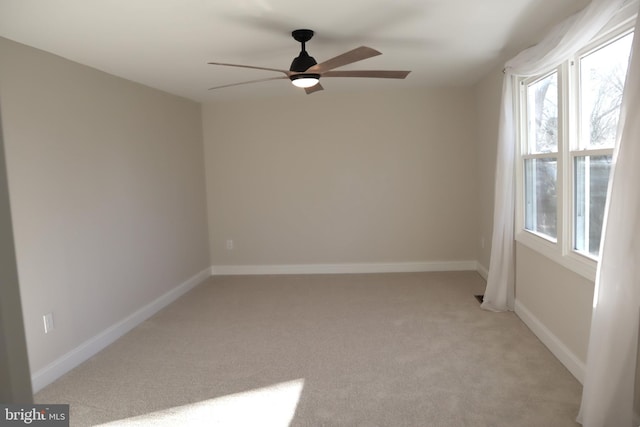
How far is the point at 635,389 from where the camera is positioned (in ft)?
6.89

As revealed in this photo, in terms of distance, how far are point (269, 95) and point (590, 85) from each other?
352cm

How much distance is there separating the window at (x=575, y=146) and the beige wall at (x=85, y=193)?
3418 millimetres

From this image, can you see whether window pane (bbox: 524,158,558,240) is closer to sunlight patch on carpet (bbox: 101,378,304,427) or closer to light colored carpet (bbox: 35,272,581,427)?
light colored carpet (bbox: 35,272,581,427)

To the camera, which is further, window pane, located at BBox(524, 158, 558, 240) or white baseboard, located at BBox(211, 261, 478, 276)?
white baseboard, located at BBox(211, 261, 478, 276)

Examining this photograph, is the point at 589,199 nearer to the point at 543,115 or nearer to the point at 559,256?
the point at 559,256

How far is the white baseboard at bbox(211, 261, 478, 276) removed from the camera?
17.9ft

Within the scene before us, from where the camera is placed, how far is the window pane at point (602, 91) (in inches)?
91.0

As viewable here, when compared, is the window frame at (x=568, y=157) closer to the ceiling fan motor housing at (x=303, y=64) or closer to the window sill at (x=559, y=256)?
the window sill at (x=559, y=256)

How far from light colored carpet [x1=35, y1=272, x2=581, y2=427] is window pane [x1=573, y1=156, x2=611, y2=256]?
2.75 ft

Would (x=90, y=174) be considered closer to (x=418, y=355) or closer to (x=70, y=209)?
(x=70, y=209)

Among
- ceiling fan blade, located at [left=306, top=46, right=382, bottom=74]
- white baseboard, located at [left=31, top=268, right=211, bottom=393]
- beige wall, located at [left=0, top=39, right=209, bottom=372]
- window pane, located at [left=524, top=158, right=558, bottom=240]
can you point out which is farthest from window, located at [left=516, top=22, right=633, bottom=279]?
beige wall, located at [left=0, top=39, right=209, bottom=372]

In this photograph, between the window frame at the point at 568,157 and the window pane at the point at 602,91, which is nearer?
the window pane at the point at 602,91

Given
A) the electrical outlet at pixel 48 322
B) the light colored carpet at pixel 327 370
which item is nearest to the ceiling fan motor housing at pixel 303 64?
the light colored carpet at pixel 327 370

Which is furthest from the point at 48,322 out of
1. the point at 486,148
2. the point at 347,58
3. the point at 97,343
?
the point at 486,148
